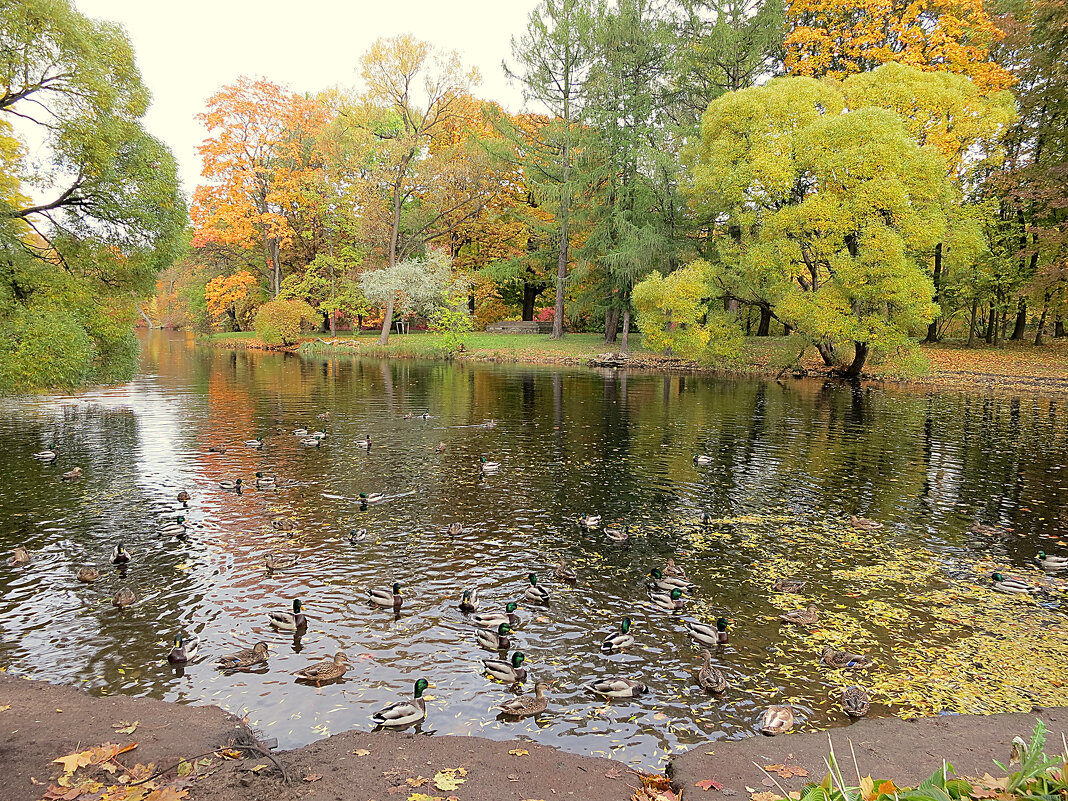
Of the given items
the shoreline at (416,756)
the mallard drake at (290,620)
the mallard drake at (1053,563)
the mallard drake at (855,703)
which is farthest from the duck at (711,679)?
the mallard drake at (1053,563)

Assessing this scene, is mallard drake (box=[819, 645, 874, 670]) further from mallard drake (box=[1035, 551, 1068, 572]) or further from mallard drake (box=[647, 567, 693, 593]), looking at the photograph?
mallard drake (box=[1035, 551, 1068, 572])

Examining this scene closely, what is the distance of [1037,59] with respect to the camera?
47031mm

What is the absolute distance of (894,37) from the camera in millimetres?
53469

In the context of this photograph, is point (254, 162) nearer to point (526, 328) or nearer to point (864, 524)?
point (526, 328)

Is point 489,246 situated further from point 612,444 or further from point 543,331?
point 612,444

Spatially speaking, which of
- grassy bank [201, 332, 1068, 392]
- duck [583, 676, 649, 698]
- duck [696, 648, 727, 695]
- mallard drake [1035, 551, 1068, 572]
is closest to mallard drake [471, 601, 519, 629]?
duck [583, 676, 649, 698]

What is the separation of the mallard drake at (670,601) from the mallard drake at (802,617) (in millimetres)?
1765

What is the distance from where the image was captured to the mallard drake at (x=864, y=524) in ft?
51.9

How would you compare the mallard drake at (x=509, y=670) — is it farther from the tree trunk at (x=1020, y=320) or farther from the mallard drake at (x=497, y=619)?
the tree trunk at (x=1020, y=320)

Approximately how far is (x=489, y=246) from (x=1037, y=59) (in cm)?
5303

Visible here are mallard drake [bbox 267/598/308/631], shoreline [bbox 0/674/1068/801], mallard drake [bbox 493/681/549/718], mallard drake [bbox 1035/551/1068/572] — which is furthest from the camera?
mallard drake [bbox 1035/551/1068/572]

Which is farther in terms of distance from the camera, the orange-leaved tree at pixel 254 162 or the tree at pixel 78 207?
the orange-leaved tree at pixel 254 162

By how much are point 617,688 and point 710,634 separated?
2240mm

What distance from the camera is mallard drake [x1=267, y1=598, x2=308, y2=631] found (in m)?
10.4
